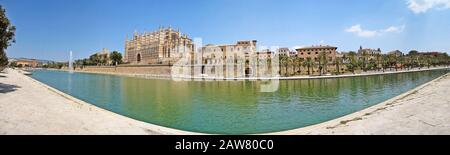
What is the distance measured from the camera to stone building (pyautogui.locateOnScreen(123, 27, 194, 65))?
4107 inches

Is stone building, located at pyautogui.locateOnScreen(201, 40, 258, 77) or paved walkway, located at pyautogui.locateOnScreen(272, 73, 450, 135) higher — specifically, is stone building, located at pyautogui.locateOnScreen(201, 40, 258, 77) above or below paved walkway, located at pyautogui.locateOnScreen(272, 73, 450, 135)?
above

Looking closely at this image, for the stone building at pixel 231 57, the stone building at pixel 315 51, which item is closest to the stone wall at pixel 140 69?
the stone building at pixel 231 57

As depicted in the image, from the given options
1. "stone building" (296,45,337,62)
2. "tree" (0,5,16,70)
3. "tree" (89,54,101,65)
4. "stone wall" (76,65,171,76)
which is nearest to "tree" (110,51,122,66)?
"stone wall" (76,65,171,76)

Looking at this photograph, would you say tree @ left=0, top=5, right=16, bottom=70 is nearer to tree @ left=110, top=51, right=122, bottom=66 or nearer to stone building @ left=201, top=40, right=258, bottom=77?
stone building @ left=201, top=40, right=258, bottom=77

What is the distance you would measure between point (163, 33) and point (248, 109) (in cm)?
10228

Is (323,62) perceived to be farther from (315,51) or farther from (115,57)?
(115,57)

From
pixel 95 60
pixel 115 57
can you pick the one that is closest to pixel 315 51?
pixel 115 57

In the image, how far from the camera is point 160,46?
→ 367 feet

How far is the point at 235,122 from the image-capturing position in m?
15.5

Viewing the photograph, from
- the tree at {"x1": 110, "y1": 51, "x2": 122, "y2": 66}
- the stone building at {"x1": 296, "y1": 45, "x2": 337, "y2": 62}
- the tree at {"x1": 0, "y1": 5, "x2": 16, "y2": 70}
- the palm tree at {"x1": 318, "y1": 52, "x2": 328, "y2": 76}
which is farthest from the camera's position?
the tree at {"x1": 110, "y1": 51, "x2": 122, "y2": 66}

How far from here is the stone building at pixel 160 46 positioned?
104325mm

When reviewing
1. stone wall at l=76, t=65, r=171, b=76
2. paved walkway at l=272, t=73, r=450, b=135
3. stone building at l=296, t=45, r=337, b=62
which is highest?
stone building at l=296, t=45, r=337, b=62

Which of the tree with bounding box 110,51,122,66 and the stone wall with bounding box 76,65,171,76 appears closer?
the stone wall with bounding box 76,65,171,76
